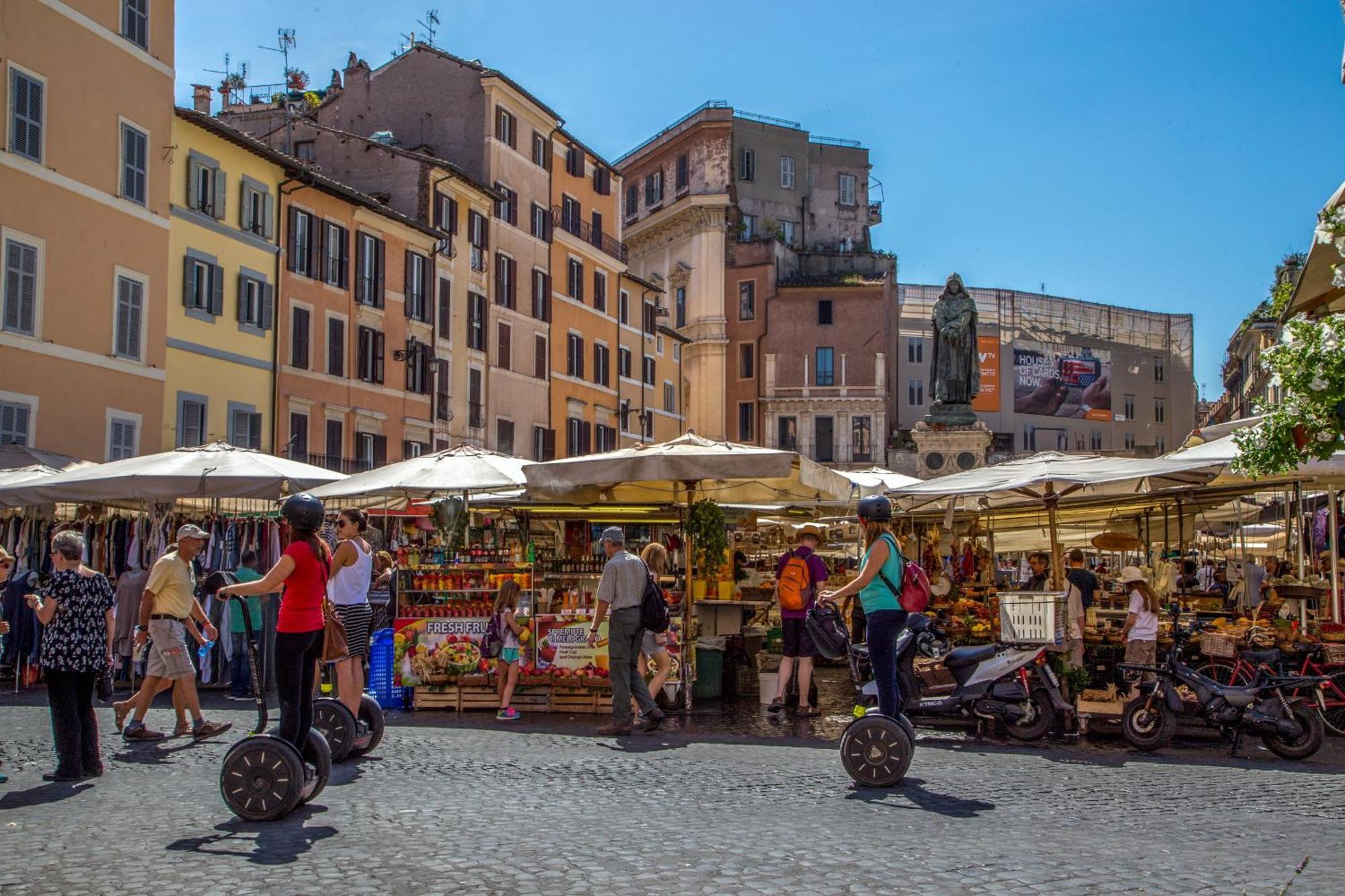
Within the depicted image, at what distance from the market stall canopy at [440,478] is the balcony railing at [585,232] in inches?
1255

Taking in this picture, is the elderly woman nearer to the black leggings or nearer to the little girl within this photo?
the black leggings

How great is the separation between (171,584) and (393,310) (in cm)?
2724

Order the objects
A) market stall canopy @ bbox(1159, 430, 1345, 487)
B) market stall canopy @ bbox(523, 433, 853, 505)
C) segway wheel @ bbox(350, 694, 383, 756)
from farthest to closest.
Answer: market stall canopy @ bbox(1159, 430, 1345, 487) → market stall canopy @ bbox(523, 433, 853, 505) → segway wheel @ bbox(350, 694, 383, 756)

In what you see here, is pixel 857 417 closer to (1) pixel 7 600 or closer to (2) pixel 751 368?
(2) pixel 751 368

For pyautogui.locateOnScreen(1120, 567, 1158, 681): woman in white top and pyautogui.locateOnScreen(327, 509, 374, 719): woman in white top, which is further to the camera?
pyautogui.locateOnScreen(1120, 567, 1158, 681): woman in white top

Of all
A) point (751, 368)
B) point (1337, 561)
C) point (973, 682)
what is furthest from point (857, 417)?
point (973, 682)

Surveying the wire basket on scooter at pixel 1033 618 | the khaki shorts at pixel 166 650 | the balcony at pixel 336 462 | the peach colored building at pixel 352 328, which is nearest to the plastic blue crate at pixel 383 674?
the khaki shorts at pixel 166 650

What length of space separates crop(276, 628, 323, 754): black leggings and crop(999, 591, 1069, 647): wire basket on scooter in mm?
6287

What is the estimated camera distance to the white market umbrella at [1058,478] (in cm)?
1431

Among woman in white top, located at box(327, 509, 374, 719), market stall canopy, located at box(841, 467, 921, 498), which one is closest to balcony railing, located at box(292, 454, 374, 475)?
market stall canopy, located at box(841, 467, 921, 498)

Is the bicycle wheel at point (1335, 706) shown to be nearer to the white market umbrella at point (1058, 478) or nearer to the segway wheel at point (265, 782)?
the white market umbrella at point (1058, 478)

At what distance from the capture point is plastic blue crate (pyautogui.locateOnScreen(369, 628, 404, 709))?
1445 cm

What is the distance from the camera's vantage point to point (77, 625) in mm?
9492

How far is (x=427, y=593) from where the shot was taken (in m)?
14.8
